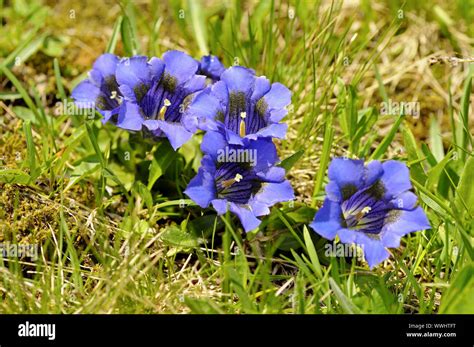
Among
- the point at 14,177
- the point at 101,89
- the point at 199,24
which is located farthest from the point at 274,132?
the point at 199,24

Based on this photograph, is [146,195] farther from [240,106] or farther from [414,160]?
[414,160]

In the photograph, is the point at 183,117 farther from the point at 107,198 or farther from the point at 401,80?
the point at 401,80

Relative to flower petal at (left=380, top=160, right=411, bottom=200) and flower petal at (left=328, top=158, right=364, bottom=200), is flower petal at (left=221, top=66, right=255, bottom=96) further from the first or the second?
flower petal at (left=380, top=160, right=411, bottom=200)

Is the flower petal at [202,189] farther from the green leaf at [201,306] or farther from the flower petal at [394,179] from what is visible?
the flower petal at [394,179]

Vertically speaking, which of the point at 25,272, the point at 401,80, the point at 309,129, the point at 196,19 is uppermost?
the point at 196,19

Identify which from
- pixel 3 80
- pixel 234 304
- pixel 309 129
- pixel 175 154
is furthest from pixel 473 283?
pixel 3 80

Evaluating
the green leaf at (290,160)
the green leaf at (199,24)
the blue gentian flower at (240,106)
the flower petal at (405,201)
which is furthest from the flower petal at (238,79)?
the green leaf at (199,24)
